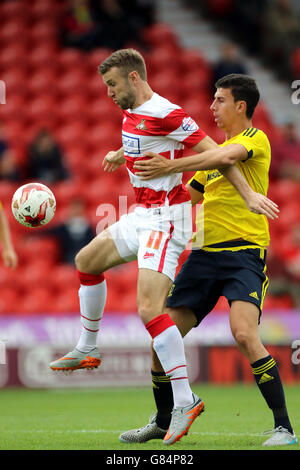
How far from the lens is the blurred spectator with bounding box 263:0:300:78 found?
52.9ft

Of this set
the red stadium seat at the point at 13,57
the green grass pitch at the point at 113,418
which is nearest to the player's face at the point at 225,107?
the green grass pitch at the point at 113,418

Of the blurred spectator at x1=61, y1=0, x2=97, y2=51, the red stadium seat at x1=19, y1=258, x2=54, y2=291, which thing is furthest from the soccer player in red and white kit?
the blurred spectator at x1=61, y1=0, x2=97, y2=51

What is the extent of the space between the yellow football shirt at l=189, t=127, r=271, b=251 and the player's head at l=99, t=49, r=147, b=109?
0.79 meters

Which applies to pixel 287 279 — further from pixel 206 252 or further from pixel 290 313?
pixel 206 252

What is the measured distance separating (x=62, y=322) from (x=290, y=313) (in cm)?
298

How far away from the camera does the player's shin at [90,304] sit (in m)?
6.14

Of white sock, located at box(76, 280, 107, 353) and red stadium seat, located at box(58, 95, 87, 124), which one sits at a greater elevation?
red stadium seat, located at box(58, 95, 87, 124)

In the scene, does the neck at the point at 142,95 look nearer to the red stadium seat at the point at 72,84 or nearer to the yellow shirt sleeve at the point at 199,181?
the yellow shirt sleeve at the point at 199,181

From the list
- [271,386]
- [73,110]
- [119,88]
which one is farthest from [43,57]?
[271,386]

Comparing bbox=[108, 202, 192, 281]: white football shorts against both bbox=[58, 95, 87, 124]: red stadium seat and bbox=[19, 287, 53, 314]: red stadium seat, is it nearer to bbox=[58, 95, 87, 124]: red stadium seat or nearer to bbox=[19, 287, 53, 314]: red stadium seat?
bbox=[19, 287, 53, 314]: red stadium seat

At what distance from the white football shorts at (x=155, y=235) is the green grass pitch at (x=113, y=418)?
1.21m

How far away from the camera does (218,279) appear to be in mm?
5938

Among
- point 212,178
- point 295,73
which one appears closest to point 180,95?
point 295,73

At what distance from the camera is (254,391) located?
10102mm
